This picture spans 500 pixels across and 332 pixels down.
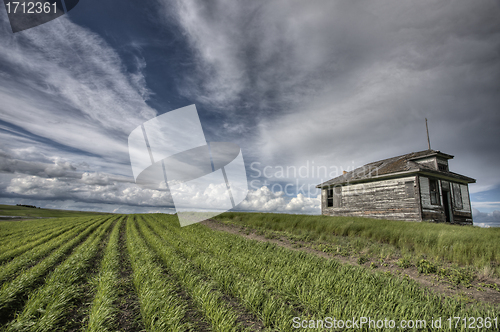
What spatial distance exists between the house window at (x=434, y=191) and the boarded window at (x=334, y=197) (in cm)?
746

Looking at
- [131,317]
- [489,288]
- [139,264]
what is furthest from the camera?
[139,264]

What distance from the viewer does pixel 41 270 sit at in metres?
6.29

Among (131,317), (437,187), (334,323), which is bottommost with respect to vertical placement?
(131,317)

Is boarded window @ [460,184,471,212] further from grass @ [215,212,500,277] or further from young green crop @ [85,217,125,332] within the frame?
young green crop @ [85,217,125,332]

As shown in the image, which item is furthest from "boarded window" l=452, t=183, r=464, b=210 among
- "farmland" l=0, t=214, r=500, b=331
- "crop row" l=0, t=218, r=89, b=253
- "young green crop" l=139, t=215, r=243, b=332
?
"crop row" l=0, t=218, r=89, b=253

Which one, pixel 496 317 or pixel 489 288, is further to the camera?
pixel 489 288

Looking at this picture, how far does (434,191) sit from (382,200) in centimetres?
386

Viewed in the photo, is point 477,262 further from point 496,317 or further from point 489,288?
point 496,317

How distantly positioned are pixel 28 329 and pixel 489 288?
9838 mm

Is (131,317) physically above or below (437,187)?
below

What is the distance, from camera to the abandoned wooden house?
16.2 m

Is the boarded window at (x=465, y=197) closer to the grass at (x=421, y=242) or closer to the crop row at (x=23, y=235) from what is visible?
the grass at (x=421, y=242)

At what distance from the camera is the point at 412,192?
53.7 ft

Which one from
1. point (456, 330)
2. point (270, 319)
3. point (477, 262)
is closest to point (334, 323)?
point (270, 319)
